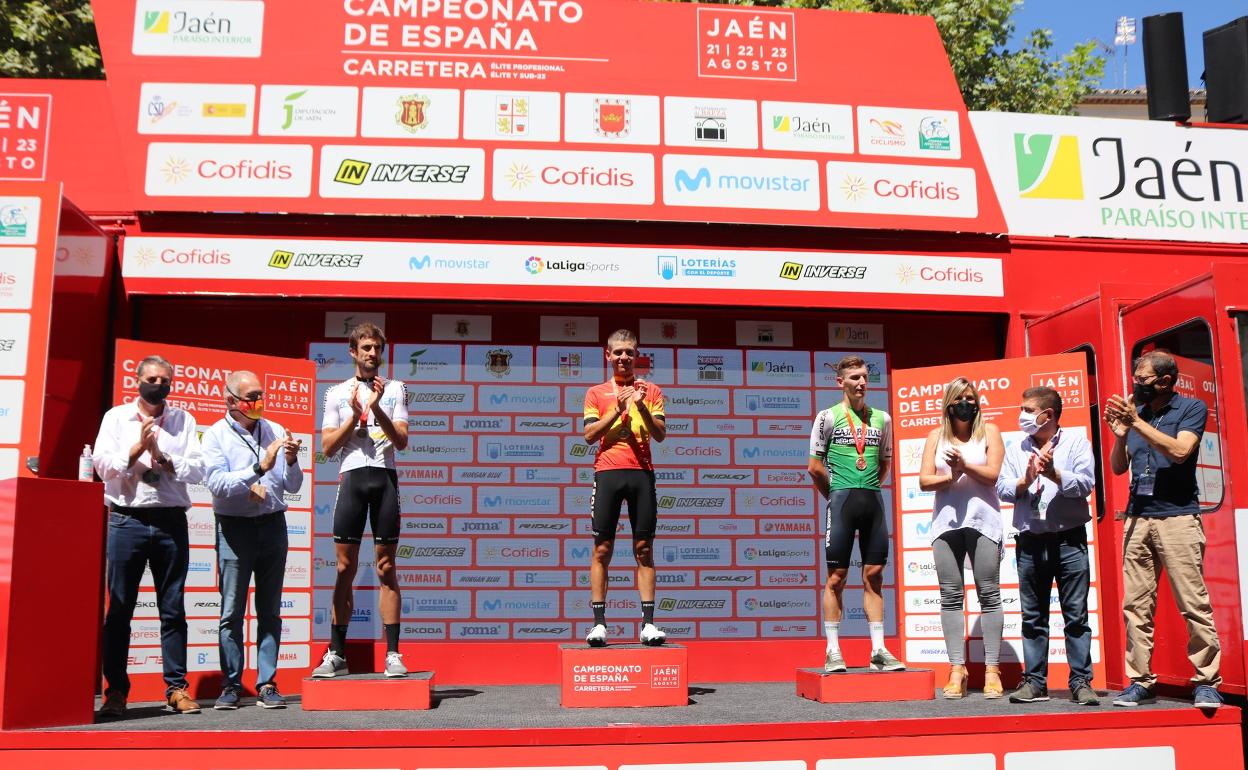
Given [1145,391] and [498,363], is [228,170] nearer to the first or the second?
[498,363]

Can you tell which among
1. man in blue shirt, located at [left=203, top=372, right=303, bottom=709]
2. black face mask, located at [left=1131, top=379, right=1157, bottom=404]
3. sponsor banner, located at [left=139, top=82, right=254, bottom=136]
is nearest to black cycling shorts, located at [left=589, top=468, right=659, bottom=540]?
man in blue shirt, located at [left=203, top=372, right=303, bottom=709]

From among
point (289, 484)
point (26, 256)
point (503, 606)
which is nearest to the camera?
point (289, 484)

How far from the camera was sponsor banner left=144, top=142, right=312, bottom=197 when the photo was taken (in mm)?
6492

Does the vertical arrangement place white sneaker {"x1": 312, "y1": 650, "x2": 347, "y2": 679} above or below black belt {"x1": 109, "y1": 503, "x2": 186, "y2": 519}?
below

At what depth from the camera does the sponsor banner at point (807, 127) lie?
22.8 feet

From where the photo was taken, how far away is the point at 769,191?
6.87 meters

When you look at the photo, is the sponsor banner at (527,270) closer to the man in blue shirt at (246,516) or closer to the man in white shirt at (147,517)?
the man in blue shirt at (246,516)

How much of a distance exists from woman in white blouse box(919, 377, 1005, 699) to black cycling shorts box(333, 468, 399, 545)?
2612 mm

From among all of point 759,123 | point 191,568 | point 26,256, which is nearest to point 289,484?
point 191,568

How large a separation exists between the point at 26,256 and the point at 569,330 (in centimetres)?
317

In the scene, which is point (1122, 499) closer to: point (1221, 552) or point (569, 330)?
point (1221, 552)

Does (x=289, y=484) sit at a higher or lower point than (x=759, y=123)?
lower

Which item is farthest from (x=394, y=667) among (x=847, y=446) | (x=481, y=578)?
(x=847, y=446)

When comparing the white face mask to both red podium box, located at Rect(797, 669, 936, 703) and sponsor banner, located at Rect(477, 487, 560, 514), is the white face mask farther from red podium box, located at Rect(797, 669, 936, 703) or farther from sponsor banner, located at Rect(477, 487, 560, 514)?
sponsor banner, located at Rect(477, 487, 560, 514)
